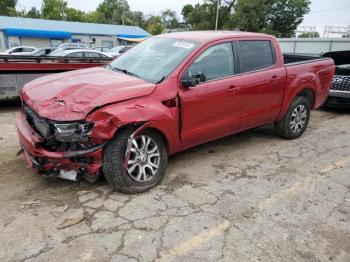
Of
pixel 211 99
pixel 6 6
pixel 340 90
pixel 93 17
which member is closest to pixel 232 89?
pixel 211 99

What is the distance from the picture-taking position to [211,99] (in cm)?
433

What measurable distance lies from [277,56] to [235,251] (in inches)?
137

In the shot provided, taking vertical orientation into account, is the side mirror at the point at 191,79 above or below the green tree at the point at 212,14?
below

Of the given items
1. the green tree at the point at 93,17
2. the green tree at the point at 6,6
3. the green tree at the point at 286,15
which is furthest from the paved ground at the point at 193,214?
the green tree at the point at 6,6

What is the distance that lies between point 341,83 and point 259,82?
13.2ft

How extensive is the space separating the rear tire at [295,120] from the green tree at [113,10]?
85767 millimetres

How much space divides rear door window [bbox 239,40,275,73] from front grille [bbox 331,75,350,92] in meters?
3.52

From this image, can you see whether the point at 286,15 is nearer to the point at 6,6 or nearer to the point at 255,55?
the point at 255,55

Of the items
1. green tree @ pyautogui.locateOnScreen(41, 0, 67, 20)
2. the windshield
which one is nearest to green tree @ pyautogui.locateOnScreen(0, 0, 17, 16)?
green tree @ pyautogui.locateOnScreen(41, 0, 67, 20)

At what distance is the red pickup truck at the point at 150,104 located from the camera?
344 cm

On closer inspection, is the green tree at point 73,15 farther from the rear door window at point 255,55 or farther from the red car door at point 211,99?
the red car door at point 211,99

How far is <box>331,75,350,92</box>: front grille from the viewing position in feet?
25.6

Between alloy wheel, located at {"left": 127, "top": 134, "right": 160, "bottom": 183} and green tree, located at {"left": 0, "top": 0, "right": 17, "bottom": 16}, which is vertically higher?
green tree, located at {"left": 0, "top": 0, "right": 17, "bottom": 16}

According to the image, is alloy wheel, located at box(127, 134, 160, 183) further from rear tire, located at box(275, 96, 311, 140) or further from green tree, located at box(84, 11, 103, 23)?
green tree, located at box(84, 11, 103, 23)
